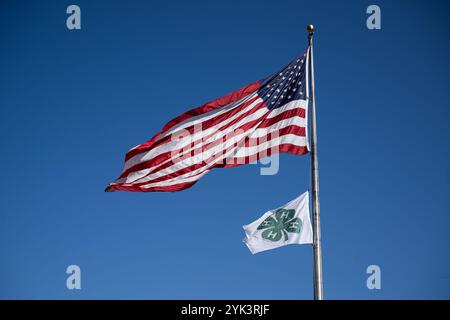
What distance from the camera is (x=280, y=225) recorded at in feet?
74.8

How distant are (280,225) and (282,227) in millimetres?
114

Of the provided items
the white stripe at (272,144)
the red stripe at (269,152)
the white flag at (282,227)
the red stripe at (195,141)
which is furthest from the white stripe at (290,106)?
the white flag at (282,227)

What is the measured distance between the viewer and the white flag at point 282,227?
73.6 ft

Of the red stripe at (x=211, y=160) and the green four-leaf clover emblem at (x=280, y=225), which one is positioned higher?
the red stripe at (x=211, y=160)

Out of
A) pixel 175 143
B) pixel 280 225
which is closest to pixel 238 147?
pixel 175 143

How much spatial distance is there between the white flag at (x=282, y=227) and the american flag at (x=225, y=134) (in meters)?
1.97

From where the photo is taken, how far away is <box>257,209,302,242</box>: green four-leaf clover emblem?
22.5 m

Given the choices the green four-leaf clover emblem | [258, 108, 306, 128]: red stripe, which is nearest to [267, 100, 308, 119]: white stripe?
[258, 108, 306, 128]: red stripe

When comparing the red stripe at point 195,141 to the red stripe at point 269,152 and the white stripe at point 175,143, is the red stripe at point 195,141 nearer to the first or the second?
the white stripe at point 175,143

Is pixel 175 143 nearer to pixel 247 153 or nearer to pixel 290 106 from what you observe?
pixel 247 153
